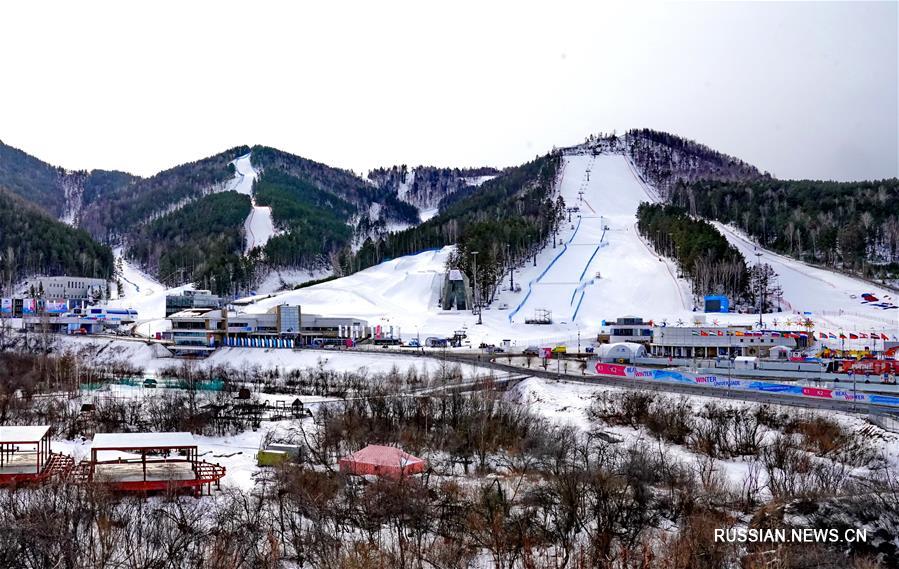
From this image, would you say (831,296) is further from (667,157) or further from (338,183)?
(338,183)

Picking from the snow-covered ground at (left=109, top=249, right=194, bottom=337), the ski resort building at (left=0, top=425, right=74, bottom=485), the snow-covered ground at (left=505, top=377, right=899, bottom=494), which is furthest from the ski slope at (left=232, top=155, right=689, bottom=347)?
the ski resort building at (left=0, top=425, right=74, bottom=485)

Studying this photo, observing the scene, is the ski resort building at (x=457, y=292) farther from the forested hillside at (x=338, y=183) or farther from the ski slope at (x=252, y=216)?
the forested hillside at (x=338, y=183)

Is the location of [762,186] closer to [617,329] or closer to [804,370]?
[617,329]

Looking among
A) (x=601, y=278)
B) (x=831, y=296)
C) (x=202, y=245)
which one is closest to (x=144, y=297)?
(x=202, y=245)

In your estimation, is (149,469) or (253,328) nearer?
(149,469)

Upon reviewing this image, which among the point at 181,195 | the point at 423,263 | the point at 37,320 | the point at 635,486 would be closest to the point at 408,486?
the point at 635,486

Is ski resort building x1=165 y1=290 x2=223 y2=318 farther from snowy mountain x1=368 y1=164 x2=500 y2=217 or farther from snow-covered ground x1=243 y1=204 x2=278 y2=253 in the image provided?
snowy mountain x1=368 y1=164 x2=500 y2=217
